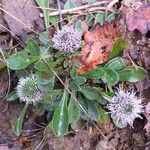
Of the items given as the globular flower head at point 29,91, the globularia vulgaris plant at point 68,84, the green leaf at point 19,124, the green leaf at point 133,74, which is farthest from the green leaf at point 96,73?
the green leaf at point 19,124

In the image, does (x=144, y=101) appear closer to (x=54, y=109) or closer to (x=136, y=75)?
(x=136, y=75)

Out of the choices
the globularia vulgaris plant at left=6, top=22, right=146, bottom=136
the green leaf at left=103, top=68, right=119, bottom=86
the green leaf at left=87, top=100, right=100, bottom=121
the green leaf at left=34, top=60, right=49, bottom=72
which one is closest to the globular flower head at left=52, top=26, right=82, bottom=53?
the globularia vulgaris plant at left=6, top=22, right=146, bottom=136

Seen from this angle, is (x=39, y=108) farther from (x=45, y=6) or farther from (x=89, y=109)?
(x=45, y=6)

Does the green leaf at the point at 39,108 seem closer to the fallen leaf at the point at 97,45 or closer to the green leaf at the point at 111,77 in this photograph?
the fallen leaf at the point at 97,45

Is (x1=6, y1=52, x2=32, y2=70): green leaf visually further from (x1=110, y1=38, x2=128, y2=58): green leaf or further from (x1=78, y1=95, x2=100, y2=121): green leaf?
A: (x1=110, y1=38, x2=128, y2=58): green leaf

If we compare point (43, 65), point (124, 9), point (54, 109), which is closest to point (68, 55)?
point (43, 65)

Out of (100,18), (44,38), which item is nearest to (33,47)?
(44,38)
